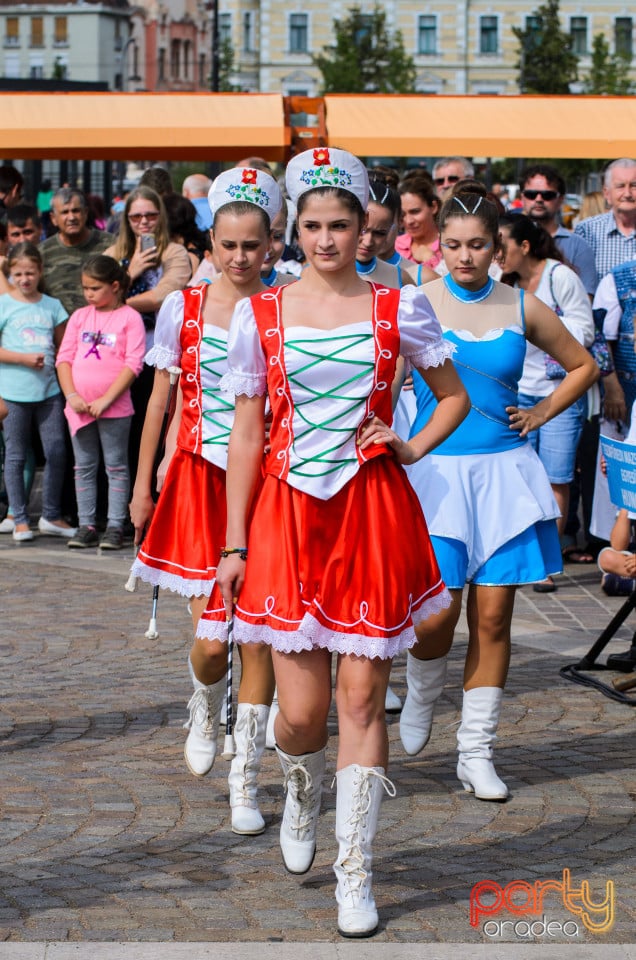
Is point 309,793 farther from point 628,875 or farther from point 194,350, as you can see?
point 194,350

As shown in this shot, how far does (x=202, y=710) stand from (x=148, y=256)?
6.14 meters

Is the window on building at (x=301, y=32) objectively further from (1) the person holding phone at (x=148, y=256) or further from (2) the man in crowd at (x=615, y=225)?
(1) the person holding phone at (x=148, y=256)

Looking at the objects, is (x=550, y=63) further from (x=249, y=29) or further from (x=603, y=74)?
(x=249, y=29)

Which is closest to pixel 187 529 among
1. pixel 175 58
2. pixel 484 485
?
pixel 484 485

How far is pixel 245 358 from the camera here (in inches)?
187

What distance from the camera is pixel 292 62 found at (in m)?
100

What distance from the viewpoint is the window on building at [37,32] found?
362 feet

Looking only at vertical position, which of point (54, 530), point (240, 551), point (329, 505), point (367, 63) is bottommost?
point (54, 530)

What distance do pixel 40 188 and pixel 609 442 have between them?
16.9m

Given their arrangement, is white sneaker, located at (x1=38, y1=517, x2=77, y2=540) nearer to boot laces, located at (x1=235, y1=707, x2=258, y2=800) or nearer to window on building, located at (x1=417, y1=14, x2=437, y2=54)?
boot laces, located at (x1=235, y1=707, x2=258, y2=800)

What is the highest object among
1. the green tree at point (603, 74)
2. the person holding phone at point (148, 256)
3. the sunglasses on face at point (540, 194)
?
the green tree at point (603, 74)

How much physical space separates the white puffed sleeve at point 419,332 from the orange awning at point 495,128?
11.2m

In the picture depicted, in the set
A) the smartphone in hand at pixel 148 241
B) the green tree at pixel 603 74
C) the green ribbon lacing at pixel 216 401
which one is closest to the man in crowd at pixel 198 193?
the smartphone in hand at pixel 148 241

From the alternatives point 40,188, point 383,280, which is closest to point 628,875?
point 383,280
